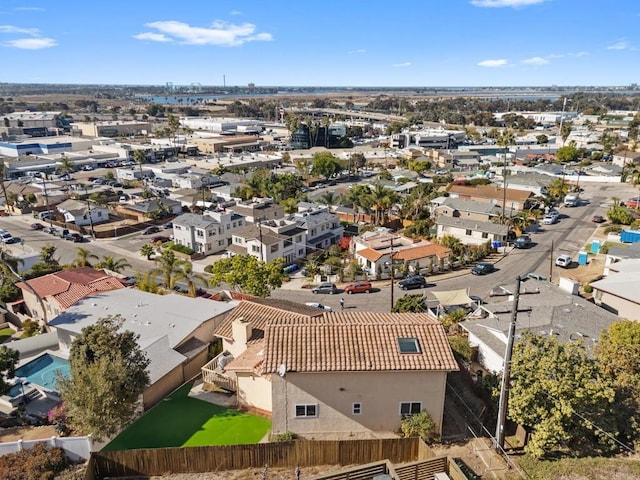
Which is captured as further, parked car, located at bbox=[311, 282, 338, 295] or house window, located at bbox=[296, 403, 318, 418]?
parked car, located at bbox=[311, 282, 338, 295]

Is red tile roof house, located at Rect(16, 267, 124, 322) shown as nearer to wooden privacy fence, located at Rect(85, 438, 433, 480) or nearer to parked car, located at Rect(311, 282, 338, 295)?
parked car, located at Rect(311, 282, 338, 295)

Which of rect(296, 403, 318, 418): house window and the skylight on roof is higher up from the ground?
the skylight on roof

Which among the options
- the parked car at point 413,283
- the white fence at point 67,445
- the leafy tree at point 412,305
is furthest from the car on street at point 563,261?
the white fence at point 67,445

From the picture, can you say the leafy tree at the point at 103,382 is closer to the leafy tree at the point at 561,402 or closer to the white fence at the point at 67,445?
the white fence at the point at 67,445

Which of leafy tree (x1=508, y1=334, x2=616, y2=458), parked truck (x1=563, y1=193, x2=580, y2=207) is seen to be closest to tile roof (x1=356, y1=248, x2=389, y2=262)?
leafy tree (x1=508, y1=334, x2=616, y2=458)

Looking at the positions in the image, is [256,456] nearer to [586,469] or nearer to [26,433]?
[586,469]

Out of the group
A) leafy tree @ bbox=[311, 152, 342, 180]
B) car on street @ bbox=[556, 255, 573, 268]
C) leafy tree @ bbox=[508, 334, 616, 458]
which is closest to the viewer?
leafy tree @ bbox=[508, 334, 616, 458]

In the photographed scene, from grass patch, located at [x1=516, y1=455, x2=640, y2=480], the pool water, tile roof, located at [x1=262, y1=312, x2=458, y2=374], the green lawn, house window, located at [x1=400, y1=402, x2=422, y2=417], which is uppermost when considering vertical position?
tile roof, located at [x1=262, y1=312, x2=458, y2=374]
